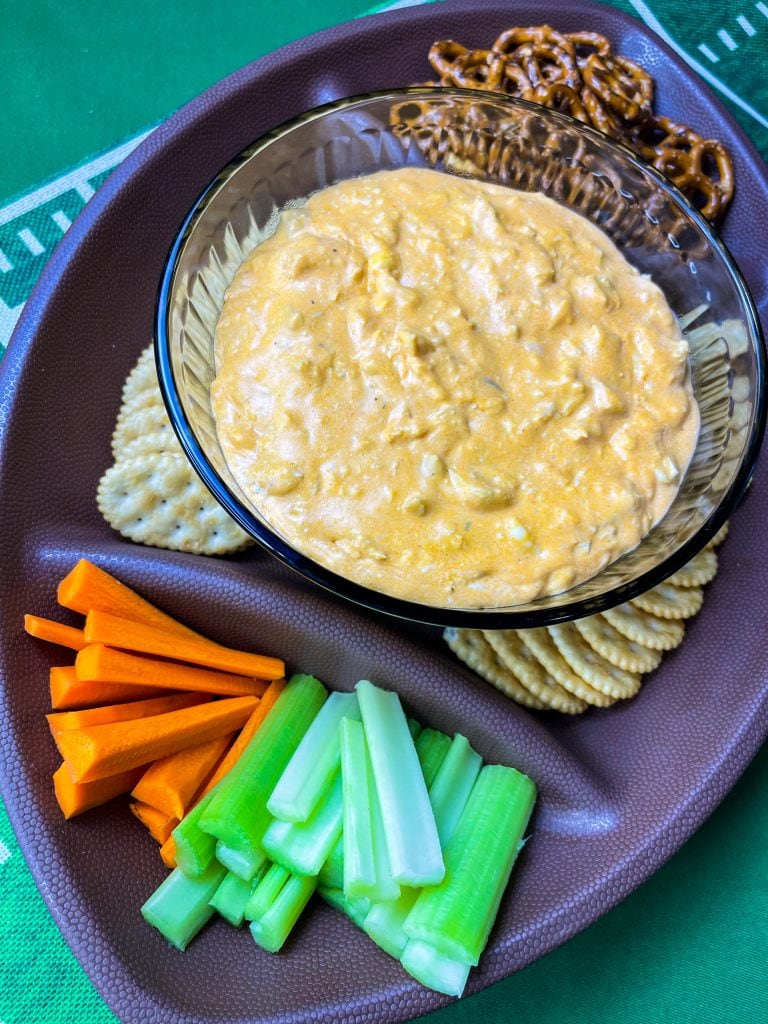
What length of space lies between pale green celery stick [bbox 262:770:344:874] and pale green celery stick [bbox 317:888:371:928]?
10 cm

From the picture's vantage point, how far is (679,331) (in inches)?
76.7

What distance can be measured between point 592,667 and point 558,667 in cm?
7

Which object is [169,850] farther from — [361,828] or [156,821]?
[361,828]

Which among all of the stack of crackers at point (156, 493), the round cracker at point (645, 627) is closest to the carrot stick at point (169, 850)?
the stack of crackers at point (156, 493)

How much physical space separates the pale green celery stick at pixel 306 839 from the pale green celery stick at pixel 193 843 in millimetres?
121

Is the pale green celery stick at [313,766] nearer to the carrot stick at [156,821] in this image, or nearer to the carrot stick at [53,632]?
the carrot stick at [156,821]

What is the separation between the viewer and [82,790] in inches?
68.9

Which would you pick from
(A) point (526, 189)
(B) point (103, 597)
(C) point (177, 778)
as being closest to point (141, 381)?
(B) point (103, 597)

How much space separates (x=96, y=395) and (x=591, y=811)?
147 centimetres

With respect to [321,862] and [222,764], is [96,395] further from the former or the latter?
Answer: [321,862]

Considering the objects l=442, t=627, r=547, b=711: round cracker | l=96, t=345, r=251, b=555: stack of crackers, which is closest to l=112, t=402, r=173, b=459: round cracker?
l=96, t=345, r=251, b=555: stack of crackers

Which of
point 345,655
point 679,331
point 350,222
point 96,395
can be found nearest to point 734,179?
point 679,331

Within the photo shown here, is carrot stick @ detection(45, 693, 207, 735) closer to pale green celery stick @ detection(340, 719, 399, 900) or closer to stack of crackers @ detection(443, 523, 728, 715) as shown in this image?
pale green celery stick @ detection(340, 719, 399, 900)

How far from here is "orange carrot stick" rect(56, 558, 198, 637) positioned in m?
A: 1.85
